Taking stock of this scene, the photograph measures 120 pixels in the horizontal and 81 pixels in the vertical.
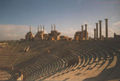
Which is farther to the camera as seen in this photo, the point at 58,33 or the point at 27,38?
the point at 27,38

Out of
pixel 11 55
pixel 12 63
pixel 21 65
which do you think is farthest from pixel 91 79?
pixel 11 55

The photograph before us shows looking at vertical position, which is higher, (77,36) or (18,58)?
(77,36)

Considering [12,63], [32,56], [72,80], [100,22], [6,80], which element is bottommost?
[6,80]

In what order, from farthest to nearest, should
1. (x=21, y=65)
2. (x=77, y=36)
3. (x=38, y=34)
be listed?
(x=38, y=34) → (x=77, y=36) → (x=21, y=65)

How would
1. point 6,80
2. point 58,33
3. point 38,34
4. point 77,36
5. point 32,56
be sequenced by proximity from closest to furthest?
point 6,80
point 32,56
point 77,36
point 58,33
point 38,34

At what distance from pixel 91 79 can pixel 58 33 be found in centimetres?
2626

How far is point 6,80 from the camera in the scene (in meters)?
11.6

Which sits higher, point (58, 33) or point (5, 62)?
point (58, 33)

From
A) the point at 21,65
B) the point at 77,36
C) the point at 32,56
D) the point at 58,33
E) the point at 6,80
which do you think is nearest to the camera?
the point at 6,80

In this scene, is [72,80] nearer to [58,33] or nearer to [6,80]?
Result: [6,80]

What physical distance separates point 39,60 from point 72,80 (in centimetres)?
1267

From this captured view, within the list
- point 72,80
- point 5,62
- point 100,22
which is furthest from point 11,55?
point 100,22

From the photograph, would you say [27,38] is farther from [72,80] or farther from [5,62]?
[72,80]

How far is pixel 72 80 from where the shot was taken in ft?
15.3
